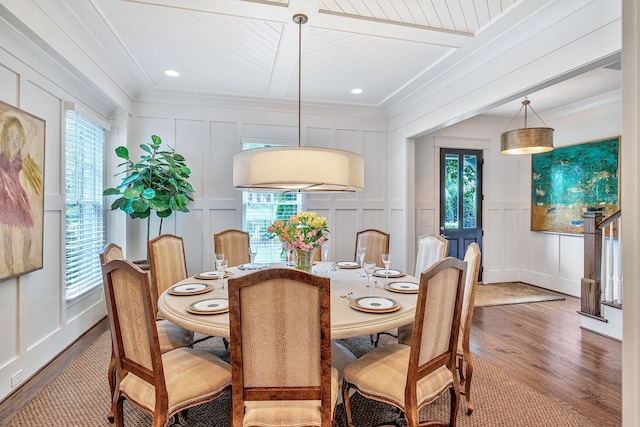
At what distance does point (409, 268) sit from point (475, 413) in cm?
273

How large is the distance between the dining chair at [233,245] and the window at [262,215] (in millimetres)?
836

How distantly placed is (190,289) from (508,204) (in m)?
5.34

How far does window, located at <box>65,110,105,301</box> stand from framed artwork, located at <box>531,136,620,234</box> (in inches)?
222

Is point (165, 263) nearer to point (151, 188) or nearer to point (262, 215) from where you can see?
point (151, 188)

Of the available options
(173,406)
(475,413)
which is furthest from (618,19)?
(173,406)

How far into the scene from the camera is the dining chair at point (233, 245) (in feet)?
11.6

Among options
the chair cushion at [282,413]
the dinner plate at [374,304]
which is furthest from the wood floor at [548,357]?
the chair cushion at [282,413]

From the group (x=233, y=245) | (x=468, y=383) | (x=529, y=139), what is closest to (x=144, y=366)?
(x=468, y=383)

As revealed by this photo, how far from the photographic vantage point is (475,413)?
2107mm

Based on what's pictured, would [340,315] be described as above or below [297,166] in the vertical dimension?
below

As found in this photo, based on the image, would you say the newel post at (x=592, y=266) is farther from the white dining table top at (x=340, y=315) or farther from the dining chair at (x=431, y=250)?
the white dining table top at (x=340, y=315)

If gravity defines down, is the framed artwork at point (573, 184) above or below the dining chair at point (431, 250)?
above

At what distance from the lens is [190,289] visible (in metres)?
2.23

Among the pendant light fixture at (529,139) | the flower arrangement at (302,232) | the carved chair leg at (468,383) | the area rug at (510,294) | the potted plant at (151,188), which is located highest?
the pendant light fixture at (529,139)
